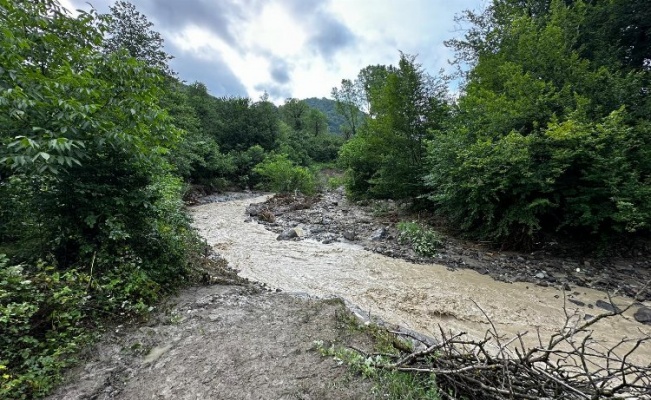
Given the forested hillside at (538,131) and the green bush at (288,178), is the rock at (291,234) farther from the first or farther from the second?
the green bush at (288,178)

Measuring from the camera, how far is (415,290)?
5.44 metres

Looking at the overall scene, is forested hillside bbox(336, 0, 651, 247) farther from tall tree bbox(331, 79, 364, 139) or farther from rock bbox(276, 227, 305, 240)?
tall tree bbox(331, 79, 364, 139)

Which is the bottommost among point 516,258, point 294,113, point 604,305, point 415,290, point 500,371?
point 604,305

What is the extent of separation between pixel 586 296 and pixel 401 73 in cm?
927

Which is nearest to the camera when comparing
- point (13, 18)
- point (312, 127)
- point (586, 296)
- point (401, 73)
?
point (13, 18)

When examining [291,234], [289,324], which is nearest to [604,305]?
[289,324]

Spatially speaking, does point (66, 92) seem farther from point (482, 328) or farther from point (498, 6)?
point (498, 6)

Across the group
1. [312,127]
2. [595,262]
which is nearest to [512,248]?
[595,262]

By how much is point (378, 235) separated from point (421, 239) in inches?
58.4

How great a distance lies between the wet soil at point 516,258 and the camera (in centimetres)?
566

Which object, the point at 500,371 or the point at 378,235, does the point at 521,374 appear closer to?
the point at 500,371

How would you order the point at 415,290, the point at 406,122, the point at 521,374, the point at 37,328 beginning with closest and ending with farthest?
the point at 521,374 < the point at 37,328 < the point at 415,290 < the point at 406,122

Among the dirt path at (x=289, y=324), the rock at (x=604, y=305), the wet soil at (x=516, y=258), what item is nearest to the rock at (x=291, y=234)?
the wet soil at (x=516, y=258)

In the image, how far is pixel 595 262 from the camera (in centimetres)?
634
